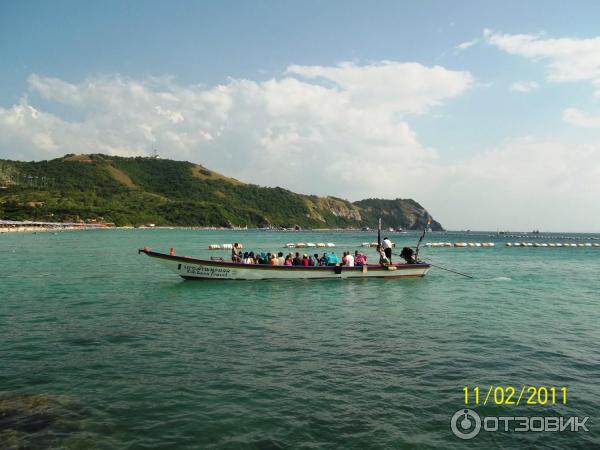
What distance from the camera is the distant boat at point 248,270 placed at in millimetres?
30362

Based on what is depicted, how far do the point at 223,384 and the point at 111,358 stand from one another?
4272 millimetres

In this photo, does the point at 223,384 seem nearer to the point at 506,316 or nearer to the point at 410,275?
the point at 506,316

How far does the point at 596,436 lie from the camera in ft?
28.9

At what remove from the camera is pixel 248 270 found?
1228 inches

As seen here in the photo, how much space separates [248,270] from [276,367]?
748 inches

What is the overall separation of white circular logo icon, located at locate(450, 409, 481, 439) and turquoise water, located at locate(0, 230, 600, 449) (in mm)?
180

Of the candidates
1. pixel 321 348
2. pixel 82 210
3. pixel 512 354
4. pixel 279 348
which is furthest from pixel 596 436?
pixel 82 210

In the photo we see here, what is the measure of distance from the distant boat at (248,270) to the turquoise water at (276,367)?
512cm

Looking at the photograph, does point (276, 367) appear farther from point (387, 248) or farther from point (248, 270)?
point (387, 248)
